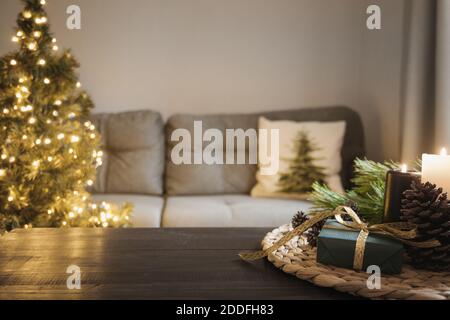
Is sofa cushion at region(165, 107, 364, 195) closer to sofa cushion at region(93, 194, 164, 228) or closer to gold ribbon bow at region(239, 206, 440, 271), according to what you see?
sofa cushion at region(93, 194, 164, 228)

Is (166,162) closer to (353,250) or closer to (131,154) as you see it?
(131,154)

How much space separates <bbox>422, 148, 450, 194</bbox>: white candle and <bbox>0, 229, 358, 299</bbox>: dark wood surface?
297 millimetres

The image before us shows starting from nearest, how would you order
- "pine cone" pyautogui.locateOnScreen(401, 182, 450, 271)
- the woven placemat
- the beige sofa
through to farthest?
the woven placemat
"pine cone" pyautogui.locateOnScreen(401, 182, 450, 271)
the beige sofa

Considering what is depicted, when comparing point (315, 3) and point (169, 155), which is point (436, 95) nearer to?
point (315, 3)

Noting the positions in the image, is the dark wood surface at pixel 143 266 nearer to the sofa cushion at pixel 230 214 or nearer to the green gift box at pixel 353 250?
the green gift box at pixel 353 250

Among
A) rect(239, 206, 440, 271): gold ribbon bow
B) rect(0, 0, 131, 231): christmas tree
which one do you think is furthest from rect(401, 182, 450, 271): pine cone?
rect(0, 0, 131, 231): christmas tree

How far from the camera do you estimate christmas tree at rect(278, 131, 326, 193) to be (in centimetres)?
231

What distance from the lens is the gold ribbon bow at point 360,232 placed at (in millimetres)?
751

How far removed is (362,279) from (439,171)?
265 mm

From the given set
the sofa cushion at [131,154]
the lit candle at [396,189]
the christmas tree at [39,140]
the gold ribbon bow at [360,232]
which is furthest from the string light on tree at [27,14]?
the lit candle at [396,189]

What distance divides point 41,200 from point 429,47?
1.87 meters

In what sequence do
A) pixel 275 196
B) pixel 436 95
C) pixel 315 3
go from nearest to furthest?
pixel 436 95
pixel 275 196
pixel 315 3
